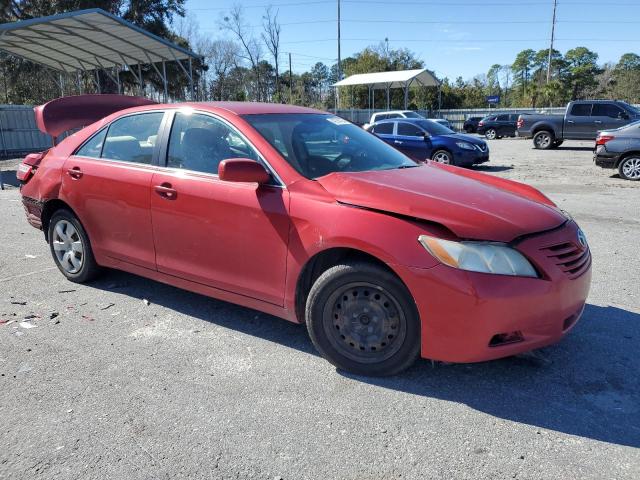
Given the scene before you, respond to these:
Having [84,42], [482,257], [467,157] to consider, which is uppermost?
[84,42]

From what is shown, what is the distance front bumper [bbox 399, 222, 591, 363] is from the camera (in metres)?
2.80

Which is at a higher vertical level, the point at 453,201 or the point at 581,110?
the point at 581,110

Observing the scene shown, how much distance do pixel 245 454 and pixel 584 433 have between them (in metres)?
Answer: 1.74

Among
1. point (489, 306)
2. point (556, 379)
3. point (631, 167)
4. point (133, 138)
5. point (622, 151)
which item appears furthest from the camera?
point (631, 167)

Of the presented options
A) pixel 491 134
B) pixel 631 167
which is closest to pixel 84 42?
pixel 631 167

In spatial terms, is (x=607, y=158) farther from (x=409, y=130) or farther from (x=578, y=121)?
(x=578, y=121)

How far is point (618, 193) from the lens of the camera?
1069 centimetres

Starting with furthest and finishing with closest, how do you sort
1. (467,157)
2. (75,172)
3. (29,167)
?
(467,157)
(29,167)
(75,172)

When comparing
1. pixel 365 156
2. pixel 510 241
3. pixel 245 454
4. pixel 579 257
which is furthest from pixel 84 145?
pixel 579 257

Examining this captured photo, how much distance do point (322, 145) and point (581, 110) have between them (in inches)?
815

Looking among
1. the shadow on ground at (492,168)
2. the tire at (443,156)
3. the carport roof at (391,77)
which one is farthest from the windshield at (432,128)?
the carport roof at (391,77)

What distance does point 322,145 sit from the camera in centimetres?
394

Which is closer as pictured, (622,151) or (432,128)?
(622,151)

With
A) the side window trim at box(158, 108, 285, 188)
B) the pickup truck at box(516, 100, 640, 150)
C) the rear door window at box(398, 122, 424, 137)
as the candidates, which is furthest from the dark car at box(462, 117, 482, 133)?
the side window trim at box(158, 108, 285, 188)
